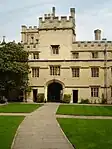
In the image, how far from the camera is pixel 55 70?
41.8m

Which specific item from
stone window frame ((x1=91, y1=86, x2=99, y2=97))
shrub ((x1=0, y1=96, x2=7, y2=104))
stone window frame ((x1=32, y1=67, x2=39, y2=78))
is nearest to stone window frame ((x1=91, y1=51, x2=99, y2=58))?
stone window frame ((x1=91, y1=86, x2=99, y2=97))

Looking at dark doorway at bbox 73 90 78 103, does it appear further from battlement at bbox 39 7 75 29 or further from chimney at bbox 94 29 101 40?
chimney at bbox 94 29 101 40

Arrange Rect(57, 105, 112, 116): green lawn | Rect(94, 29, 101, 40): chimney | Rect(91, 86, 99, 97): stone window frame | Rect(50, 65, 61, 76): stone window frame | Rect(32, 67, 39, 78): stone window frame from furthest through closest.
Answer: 1. Rect(94, 29, 101, 40): chimney
2. Rect(32, 67, 39, 78): stone window frame
3. Rect(50, 65, 61, 76): stone window frame
4. Rect(91, 86, 99, 97): stone window frame
5. Rect(57, 105, 112, 116): green lawn

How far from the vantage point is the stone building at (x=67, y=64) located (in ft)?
134

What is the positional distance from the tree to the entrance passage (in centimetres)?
407

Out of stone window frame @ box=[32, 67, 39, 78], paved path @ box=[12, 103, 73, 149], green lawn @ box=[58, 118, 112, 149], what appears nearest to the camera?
paved path @ box=[12, 103, 73, 149]

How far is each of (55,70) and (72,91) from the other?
342 cm

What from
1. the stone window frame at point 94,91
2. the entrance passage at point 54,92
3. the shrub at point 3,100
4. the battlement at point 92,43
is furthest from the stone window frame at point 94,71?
the shrub at point 3,100

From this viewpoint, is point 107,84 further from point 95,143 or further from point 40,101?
point 95,143

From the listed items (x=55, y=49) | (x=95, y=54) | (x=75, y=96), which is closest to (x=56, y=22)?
(x=55, y=49)

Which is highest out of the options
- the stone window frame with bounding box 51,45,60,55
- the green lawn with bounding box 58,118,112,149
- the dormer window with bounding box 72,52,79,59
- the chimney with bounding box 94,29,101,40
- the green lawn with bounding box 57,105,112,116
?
the chimney with bounding box 94,29,101,40

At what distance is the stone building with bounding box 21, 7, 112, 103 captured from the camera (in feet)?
134

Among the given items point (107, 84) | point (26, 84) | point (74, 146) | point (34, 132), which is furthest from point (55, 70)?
point (74, 146)

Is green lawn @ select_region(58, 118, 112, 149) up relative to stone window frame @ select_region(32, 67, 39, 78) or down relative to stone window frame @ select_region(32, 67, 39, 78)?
down
